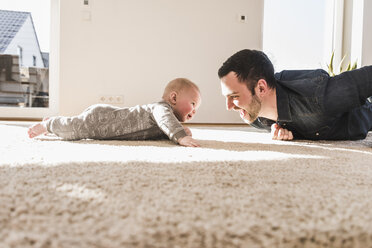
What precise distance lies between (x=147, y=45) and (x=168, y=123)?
212 cm

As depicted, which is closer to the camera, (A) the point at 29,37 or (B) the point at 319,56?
(A) the point at 29,37

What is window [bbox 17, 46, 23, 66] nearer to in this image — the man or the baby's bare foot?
the baby's bare foot

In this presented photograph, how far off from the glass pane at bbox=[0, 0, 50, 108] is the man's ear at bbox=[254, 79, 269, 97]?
252 centimetres

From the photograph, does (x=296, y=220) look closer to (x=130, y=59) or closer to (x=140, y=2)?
(x=130, y=59)

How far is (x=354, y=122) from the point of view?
123cm

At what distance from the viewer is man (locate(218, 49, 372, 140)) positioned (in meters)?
0.98

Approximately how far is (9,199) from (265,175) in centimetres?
41

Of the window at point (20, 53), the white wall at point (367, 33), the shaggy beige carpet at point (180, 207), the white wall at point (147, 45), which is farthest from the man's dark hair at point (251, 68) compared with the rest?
the window at point (20, 53)

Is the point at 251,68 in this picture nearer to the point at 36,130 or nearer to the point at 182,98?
the point at 182,98

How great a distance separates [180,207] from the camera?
34cm

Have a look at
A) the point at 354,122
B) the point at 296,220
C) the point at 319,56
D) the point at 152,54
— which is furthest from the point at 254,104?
the point at 319,56

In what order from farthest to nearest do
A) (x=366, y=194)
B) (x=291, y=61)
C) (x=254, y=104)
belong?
(x=291, y=61) < (x=254, y=104) < (x=366, y=194)

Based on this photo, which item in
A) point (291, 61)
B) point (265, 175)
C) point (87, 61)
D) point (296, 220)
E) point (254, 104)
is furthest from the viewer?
point (291, 61)

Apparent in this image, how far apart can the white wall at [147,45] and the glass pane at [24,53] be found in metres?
0.26
